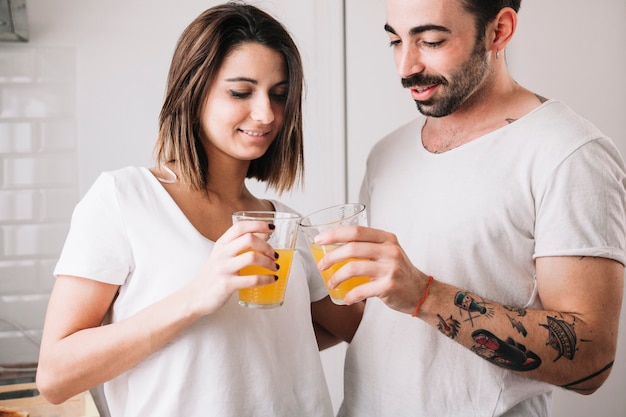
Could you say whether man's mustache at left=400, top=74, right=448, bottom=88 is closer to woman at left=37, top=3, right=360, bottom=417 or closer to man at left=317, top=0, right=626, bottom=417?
man at left=317, top=0, right=626, bottom=417

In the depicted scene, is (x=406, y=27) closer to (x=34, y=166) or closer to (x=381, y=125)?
(x=381, y=125)

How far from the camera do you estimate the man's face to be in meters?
1.67

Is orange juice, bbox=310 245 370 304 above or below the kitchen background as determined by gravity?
below

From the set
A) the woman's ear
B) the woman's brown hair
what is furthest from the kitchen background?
the woman's ear

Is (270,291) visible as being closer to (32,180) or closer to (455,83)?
(455,83)

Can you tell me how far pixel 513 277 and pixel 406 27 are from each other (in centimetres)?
65

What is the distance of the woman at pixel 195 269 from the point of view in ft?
4.62

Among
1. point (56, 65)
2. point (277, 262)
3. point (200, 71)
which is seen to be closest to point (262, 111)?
point (200, 71)

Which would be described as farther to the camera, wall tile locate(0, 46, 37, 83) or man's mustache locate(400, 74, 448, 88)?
wall tile locate(0, 46, 37, 83)

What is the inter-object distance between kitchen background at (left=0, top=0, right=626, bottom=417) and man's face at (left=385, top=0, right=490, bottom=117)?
1.56 metres

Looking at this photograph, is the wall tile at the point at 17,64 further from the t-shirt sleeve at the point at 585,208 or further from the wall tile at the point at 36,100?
the t-shirt sleeve at the point at 585,208

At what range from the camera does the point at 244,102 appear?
1632 millimetres

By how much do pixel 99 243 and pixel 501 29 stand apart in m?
1.10

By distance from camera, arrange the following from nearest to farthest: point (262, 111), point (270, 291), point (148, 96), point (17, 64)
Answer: point (270, 291)
point (262, 111)
point (17, 64)
point (148, 96)
